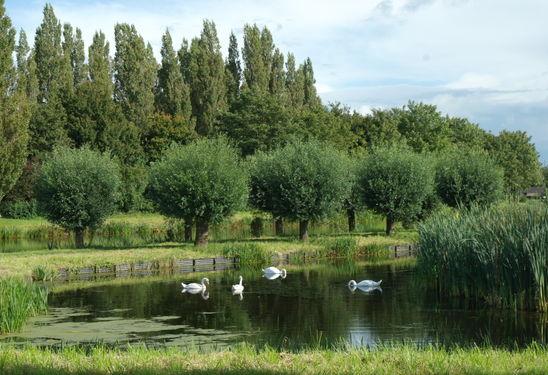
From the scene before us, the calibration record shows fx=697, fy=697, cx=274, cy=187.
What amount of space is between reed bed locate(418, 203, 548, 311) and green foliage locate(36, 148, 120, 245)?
64.4ft

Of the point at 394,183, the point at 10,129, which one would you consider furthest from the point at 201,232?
the point at 10,129

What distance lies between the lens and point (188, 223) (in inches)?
1539

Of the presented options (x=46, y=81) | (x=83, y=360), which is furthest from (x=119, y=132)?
(x=83, y=360)

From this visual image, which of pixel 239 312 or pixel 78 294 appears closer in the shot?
pixel 239 312

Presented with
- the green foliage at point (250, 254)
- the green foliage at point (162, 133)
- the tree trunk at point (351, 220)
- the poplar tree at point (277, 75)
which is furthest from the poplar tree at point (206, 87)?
the green foliage at point (250, 254)

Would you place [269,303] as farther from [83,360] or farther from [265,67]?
[265,67]

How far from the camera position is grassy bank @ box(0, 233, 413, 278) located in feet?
103

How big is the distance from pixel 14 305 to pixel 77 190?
19.2m

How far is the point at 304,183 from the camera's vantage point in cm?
4119

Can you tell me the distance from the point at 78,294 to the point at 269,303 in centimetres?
777

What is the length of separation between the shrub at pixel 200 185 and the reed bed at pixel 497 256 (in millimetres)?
13821

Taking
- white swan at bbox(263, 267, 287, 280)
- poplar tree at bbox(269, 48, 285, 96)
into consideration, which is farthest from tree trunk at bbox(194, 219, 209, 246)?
poplar tree at bbox(269, 48, 285, 96)

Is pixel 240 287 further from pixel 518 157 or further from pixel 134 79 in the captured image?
pixel 518 157

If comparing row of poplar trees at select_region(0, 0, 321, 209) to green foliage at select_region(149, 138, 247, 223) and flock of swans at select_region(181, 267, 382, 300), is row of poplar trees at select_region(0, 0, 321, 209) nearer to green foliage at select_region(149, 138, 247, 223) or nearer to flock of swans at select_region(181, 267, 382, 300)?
green foliage at select_region(149, 138, 247, 223)
